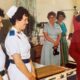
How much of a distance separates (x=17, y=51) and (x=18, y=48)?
0.9 inches

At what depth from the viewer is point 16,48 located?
A: 1.35 m

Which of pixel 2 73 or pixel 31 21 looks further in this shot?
pixel 31 21

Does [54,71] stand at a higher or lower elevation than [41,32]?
lower

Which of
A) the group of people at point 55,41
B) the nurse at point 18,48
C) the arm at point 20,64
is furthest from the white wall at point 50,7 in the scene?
the arm at point 20,64

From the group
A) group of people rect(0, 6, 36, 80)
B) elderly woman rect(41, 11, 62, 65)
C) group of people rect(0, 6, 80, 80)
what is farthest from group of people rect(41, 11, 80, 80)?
group of people rect(0, 6, 36, 80)

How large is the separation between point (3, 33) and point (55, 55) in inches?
29.2

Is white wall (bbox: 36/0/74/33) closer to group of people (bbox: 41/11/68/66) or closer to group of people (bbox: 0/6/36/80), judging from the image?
group of people (bbox: 41/11/68/66)

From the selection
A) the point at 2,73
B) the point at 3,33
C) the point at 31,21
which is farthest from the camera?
the point at 31,21

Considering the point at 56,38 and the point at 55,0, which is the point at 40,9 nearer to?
the point at 55,0

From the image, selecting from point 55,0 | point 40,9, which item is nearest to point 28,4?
point 40,9

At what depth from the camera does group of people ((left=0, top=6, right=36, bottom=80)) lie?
1.34 meters

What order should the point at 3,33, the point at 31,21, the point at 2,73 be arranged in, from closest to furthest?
the point at 2,73 → the point at 3,33 → the point at 31,21

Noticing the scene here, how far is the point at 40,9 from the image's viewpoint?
88.7 inches

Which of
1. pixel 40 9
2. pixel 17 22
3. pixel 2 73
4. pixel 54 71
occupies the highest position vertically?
pixel 40 9
